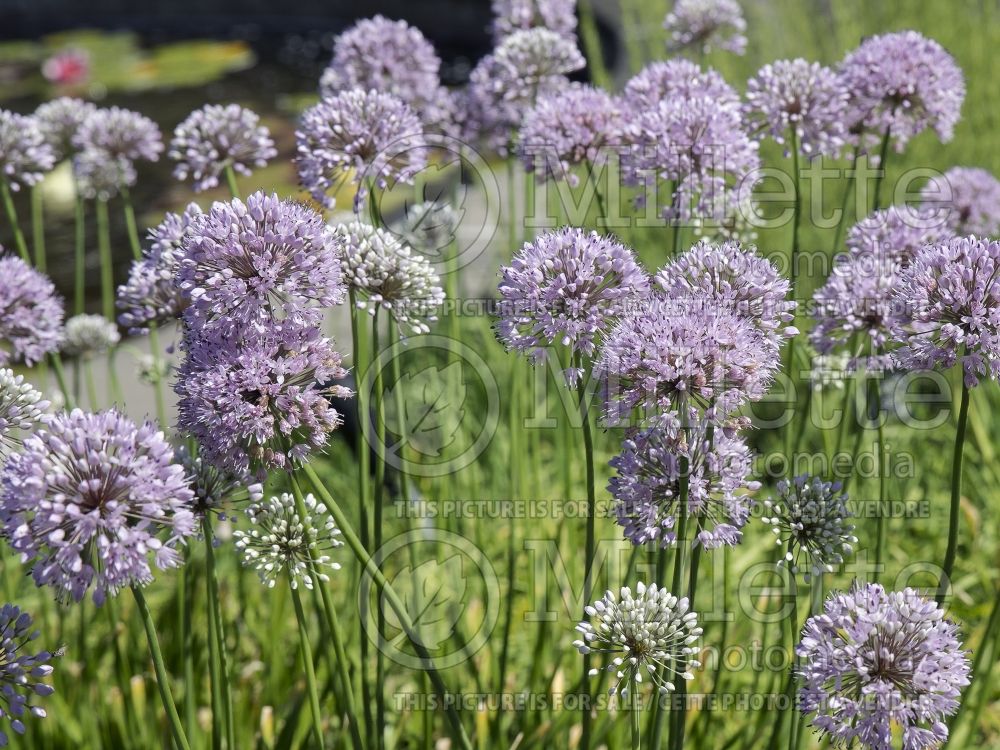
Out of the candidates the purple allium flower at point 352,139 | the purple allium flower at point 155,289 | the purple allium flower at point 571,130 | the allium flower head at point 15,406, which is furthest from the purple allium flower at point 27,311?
the purple allium flower at point 571,130

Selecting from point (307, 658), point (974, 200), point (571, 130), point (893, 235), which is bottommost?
point (307, 658)

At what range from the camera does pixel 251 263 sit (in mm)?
2041

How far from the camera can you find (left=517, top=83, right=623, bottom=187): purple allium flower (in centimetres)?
292

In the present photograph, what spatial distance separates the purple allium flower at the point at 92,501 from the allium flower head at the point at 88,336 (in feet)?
6.72

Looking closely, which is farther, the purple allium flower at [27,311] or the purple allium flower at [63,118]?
the purple allium flower at [63,118]

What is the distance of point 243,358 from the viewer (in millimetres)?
1995

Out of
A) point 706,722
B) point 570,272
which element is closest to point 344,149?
point 570,272

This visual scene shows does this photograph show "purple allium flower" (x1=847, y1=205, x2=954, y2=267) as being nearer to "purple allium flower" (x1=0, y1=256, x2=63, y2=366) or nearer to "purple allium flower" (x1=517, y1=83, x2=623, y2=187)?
"purple allium flower" (x1=517, y1=83, x2=623, y2=187)

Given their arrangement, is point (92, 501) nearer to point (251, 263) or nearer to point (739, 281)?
point (251, 263)

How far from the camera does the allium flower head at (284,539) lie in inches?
91.5

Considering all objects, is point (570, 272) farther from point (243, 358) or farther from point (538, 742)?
point (538, 742)

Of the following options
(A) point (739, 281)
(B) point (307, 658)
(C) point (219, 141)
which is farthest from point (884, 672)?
(C) point (219, 141)

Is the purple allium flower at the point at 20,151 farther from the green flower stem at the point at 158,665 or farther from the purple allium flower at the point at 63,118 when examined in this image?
the green flower stem at the point at 158,665

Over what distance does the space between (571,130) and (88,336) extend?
6.86ft
